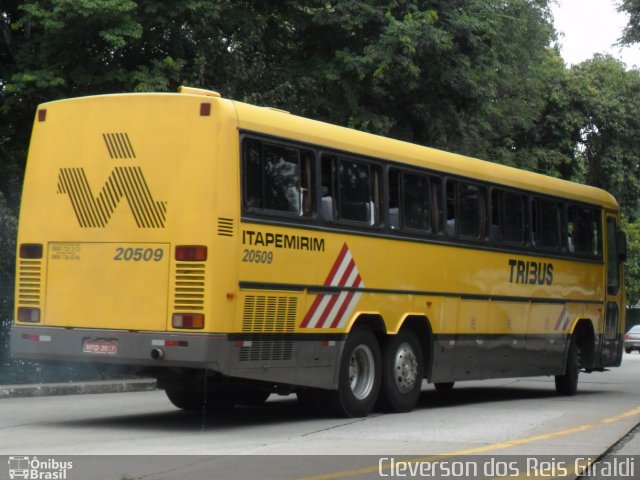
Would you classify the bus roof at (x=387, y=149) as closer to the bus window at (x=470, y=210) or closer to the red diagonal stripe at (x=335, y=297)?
the bus window at (x=470, y=210)

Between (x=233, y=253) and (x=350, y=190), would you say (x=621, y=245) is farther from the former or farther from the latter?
(x=233, y=253)

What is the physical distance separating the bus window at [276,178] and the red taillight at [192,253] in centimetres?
74

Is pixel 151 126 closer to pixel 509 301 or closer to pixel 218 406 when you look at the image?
pixel 218 406

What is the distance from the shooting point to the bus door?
20484mm

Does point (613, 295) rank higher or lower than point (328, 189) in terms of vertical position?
lower

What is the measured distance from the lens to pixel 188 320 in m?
11.8

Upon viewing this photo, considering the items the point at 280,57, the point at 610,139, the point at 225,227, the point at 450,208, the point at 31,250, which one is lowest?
the point at 31,250

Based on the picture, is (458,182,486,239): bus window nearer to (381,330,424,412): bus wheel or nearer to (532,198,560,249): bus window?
(532,198,560,249): bus window

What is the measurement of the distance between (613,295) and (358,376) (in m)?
8.17

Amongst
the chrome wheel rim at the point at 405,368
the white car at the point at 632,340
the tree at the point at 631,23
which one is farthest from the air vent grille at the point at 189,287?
the white car at the point at 632,340

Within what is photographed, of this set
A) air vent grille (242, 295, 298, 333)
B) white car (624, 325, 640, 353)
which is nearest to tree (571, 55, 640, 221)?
white car (624, 325, 640, 353)

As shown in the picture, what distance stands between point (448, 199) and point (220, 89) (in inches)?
313

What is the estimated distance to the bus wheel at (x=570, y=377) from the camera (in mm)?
19344

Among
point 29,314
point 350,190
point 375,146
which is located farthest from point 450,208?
point 29,314
